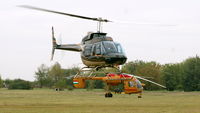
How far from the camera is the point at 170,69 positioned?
296 ft

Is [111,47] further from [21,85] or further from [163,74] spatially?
[21,85]

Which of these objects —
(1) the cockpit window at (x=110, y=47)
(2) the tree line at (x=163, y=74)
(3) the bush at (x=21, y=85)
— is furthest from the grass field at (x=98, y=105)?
(3) the bush at (x=21, y=85)

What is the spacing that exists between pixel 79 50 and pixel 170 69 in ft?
182

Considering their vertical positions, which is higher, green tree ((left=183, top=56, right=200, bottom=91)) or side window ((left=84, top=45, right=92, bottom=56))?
green tree ((left=183, top=56, right=200, bottom=91))

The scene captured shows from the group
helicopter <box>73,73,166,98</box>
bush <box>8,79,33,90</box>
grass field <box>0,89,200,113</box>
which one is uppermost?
bush <box>8,79,33,90</box>

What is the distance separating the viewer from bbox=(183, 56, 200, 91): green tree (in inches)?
3339

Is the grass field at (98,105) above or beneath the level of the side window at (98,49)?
beneath

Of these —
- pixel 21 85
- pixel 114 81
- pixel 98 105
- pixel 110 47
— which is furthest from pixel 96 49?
pixel 21 85

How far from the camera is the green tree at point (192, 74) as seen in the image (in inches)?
3339

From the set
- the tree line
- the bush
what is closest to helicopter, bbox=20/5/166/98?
the tree line

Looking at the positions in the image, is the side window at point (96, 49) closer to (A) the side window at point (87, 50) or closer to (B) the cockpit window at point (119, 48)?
(A) the side window at point (87, 50)

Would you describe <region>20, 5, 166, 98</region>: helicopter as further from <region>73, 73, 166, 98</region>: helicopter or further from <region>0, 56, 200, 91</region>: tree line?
<region>0, 56, 200, 91</region>: tree line

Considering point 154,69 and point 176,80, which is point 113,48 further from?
point 176,80

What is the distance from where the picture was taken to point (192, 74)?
8719cm
